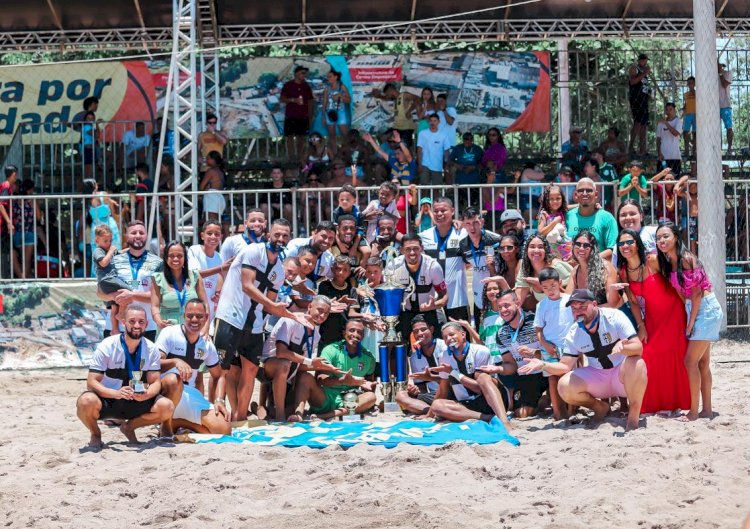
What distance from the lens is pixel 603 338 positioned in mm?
8781

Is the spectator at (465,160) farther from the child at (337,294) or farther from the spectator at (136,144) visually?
the child at (337,294)

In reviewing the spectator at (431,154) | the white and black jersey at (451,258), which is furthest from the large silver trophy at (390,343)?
the spectator at (431,154)

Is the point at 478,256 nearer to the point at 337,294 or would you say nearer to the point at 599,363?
the point at 337,294

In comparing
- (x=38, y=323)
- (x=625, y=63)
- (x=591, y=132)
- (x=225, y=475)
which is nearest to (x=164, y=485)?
(x=225, y=475)

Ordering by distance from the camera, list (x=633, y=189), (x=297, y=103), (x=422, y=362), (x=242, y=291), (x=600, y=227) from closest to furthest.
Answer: (x=242, y=291) → (x=422, y=362) → (x=600, y=227) → (x=633, y=189) → (x=297, y=103)

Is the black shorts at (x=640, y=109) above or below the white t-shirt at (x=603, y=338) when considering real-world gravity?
above

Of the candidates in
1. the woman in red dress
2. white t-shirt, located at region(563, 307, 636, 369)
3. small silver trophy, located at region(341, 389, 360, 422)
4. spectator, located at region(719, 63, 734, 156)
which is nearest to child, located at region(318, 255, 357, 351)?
small silver trophy, located at region(341, 389, 360, 422)

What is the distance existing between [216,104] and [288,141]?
4.39ft

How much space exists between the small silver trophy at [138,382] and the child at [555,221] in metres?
3.92

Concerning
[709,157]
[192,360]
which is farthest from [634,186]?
[192,360]

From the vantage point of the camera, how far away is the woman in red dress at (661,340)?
9.09 meters

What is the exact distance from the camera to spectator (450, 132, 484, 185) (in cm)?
1628

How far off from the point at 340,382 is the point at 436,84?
8.79m

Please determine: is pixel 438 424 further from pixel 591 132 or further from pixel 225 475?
pixel 591 132
